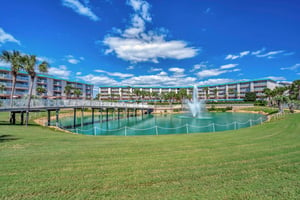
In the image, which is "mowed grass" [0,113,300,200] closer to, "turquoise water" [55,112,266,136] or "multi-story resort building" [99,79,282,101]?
"turquoise water" [55,112,266,136]

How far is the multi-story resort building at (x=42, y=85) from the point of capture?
178 feet

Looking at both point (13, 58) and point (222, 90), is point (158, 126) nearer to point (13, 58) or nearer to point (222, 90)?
point (13, 58)

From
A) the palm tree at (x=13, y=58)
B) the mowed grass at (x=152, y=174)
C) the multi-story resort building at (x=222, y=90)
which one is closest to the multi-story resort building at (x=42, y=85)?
the multi-story resort building at (x=222, y=90)

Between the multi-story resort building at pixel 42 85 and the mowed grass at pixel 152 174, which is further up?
the multi-story resort building at pixel 42 85

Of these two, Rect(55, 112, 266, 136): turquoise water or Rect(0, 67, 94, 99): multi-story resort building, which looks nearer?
Rect(55, 112, 266, 136): turquoise water

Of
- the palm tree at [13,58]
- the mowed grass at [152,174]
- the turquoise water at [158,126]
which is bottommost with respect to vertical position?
the turquoise water at [158,126]

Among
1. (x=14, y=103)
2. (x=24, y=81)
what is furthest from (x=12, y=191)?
(x=24, y=81)

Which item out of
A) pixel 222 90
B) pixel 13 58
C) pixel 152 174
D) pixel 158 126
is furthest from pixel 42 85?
pixel 222 90

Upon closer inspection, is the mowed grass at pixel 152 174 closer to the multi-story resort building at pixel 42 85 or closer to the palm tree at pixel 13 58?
the palm tree at pixel 13 58

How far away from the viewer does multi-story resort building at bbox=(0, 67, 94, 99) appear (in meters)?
54.3

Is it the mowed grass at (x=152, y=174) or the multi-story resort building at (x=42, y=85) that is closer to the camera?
the mowed grass at (x=152, y=174)

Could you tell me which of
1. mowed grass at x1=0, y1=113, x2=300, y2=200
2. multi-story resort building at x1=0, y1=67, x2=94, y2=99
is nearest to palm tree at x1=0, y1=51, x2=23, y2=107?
mowed grass at x1=0, y1=113, x2=300, y2=200

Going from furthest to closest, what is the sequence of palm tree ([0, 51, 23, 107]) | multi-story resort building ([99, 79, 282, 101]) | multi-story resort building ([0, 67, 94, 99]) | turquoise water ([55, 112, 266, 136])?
1. multi-story resort building ([99, 79, 282, 101])
2. multi-story resort building ([0, 67, 94, 99])
3. turquoise water ([55, 112, 266, 136])
4. palm tree ([0, 51, 23, 107])

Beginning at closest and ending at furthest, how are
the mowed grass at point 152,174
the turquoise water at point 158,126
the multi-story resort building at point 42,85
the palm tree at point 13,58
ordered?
the mowed grass at point 152,174 < the palm tree at point 13,58 < the turquoise water at point 158,126 < the multi-story resort building at point 42,85
